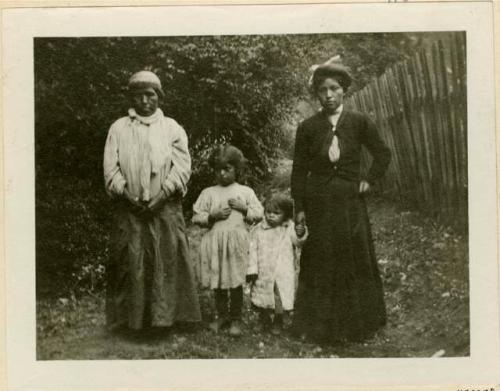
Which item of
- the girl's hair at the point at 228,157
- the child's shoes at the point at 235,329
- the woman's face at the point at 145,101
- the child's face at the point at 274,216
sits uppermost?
the woman's face at the point at 145,101

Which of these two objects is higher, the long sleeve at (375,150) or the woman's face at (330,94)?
the woman's face at (330,94)

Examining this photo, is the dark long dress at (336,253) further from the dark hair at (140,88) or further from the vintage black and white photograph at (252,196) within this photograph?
the dark hair at (140,88)

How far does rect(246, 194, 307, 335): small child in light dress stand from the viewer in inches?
202

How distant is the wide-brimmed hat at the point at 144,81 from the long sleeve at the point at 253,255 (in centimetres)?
124

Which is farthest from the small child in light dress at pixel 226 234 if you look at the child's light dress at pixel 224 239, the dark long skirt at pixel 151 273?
the dark long skirt at pixel 151 273

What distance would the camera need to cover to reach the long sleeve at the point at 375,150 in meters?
5.15


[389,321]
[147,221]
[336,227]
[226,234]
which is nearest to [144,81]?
[147,221]

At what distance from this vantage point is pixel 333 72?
5.16 m

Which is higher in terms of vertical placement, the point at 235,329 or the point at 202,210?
the point at 202,210

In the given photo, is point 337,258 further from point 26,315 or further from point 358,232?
point 26,315

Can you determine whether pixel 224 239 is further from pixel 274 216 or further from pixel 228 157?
→ pixel 228 157

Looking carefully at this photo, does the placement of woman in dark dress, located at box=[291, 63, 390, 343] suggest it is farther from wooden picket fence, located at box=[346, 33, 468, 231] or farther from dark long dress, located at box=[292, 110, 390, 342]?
wooden picket fence, located at box=[346, 33, 468, 231]

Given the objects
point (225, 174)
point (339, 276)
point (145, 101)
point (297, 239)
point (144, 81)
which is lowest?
point (339, 276)

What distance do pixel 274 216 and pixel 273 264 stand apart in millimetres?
352
